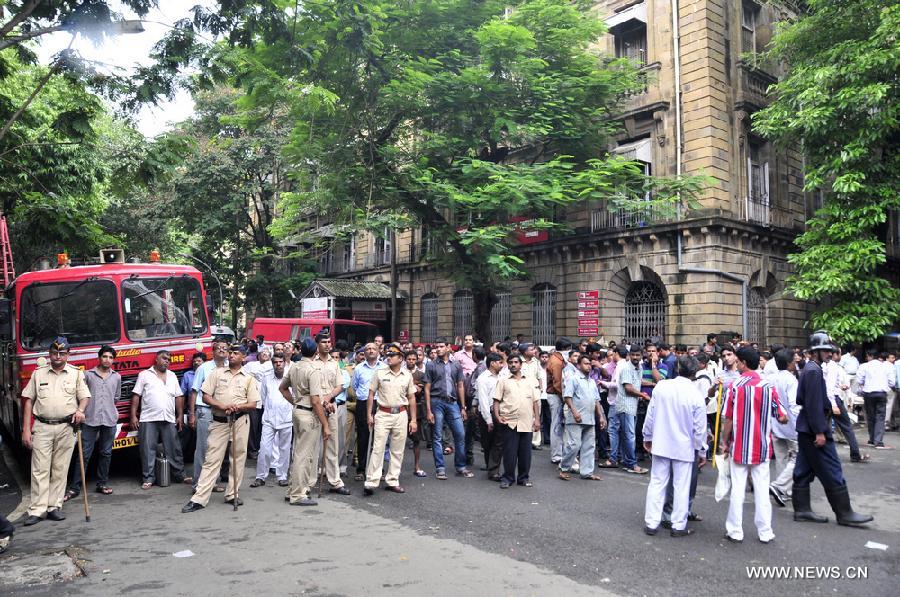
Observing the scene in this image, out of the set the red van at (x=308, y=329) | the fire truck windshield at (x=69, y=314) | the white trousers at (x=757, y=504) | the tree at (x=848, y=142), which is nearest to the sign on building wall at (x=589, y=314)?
the tree at (x=848, y=142)

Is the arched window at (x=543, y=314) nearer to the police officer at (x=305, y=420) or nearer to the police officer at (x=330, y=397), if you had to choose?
the police officer at (x=330, y=397)

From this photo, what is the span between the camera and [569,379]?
939 centimetres

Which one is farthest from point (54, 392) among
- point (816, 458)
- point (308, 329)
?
point (308, 329)

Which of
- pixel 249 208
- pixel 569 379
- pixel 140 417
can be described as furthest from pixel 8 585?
pixel 249 208

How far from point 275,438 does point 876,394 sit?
1088 centimetres

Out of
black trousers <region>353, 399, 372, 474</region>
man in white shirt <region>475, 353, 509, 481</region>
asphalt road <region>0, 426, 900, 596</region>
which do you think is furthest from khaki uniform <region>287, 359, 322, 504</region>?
man in white shirt <region>475, 353, 509, 481</region>

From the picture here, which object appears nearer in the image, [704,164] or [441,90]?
[441,90]

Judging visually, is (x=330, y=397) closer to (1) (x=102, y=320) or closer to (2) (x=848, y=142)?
(1) (x=102, y=320)

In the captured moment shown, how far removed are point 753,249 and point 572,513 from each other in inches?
615

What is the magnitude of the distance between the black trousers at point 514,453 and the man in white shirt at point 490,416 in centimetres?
35

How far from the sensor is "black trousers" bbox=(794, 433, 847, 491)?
6.72 meters

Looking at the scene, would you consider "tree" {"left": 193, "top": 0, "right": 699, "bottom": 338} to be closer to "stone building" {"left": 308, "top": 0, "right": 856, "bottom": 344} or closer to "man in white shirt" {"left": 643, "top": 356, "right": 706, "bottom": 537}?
"stone building" {"left": 308, "top": 0, "right": 856, "bottom": 344}

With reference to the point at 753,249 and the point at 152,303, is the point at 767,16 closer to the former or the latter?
the point at 753,249

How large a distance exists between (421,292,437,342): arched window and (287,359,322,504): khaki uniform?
69.6 feet
